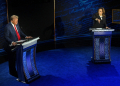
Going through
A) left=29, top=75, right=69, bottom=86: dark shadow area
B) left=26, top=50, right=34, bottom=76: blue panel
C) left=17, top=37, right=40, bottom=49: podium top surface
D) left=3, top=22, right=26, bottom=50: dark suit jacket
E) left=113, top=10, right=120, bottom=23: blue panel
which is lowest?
left=29, top=75, right=69, bottom=86: dark shadow area

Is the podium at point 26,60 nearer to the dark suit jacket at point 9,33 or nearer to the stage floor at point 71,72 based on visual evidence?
the stage floor at point 71,72

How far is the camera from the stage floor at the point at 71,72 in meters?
3.15

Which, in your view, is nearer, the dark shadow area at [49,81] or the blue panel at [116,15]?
the dark shadow area at [49,81]

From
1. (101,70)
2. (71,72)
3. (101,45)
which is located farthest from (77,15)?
(71,72)

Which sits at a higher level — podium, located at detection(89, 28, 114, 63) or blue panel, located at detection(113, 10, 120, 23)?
blue panel, located at detection(113, 10, 120, 23)

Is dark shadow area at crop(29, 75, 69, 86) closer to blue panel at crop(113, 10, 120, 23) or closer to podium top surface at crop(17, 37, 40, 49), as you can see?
podium top surface at crop(17, 37, 40, 49)

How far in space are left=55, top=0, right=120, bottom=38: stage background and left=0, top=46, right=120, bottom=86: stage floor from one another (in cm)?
261

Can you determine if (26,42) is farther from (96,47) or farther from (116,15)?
(116,15)

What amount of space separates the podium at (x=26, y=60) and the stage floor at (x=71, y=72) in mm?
159

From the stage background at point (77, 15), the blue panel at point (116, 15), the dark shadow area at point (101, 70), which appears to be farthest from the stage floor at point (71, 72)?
the blue panel at point (116, 15)

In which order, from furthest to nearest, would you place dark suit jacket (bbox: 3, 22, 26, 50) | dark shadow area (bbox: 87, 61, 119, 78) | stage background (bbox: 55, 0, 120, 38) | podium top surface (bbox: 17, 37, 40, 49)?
stage background (bbox: 55, 0, 120, 38) → dark shadow area (bbox: 87, 61, 119, 78) → dark suit jacket (bbox: 3, 22, 26, 50) → podium top surface (bbox: 17, 37, 40, 49)

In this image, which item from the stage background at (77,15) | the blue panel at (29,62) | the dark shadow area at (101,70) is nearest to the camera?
the blue panel at (29,62)

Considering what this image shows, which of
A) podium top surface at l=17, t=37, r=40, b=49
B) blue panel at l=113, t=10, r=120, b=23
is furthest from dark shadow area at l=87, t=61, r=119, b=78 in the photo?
blue panel at l=113, t=10, r=120, b=23

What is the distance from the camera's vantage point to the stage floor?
315cm
